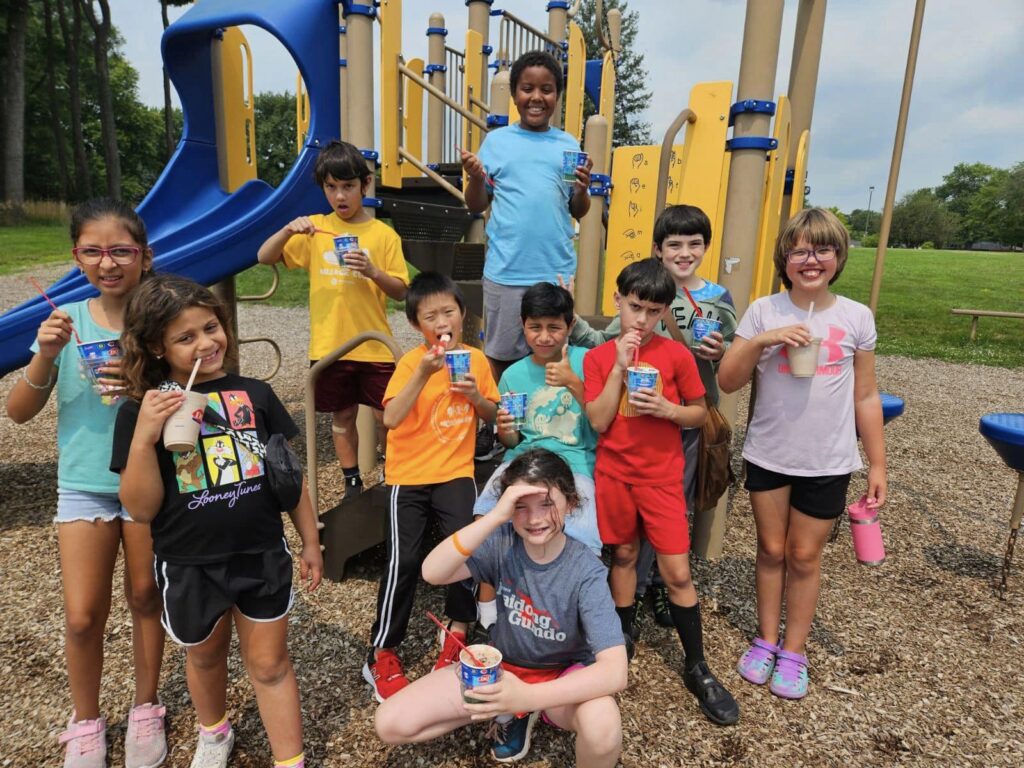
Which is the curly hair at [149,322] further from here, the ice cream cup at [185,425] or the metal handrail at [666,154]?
the metal handrail at [666,154]

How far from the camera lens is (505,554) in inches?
80.8

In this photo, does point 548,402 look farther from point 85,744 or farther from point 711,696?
point 85,744

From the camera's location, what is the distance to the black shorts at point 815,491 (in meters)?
2.45

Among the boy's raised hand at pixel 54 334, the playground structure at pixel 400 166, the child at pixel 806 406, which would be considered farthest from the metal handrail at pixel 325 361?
the child at pixel 806 406

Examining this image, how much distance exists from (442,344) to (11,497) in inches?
157

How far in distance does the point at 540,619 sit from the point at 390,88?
3.70 meters

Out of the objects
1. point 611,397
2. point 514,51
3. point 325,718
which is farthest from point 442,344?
point 514,51

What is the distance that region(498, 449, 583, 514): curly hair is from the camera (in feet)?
6.25

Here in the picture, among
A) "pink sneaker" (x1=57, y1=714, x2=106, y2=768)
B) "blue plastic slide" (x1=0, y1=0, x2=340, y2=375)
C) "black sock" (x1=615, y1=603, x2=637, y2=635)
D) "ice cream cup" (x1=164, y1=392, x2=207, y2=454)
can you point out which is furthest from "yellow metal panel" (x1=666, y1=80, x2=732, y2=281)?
"pink sneaker" (x1=57, y1=714, x2=106, y2=768)

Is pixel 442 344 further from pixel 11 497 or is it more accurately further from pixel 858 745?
pixel 11 497

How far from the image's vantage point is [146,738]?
2.15 metres

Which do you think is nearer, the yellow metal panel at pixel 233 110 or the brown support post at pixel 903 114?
the brown support post at pixel 903 114

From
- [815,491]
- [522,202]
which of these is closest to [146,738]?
[815,491]

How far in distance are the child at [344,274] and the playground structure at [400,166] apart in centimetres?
50
